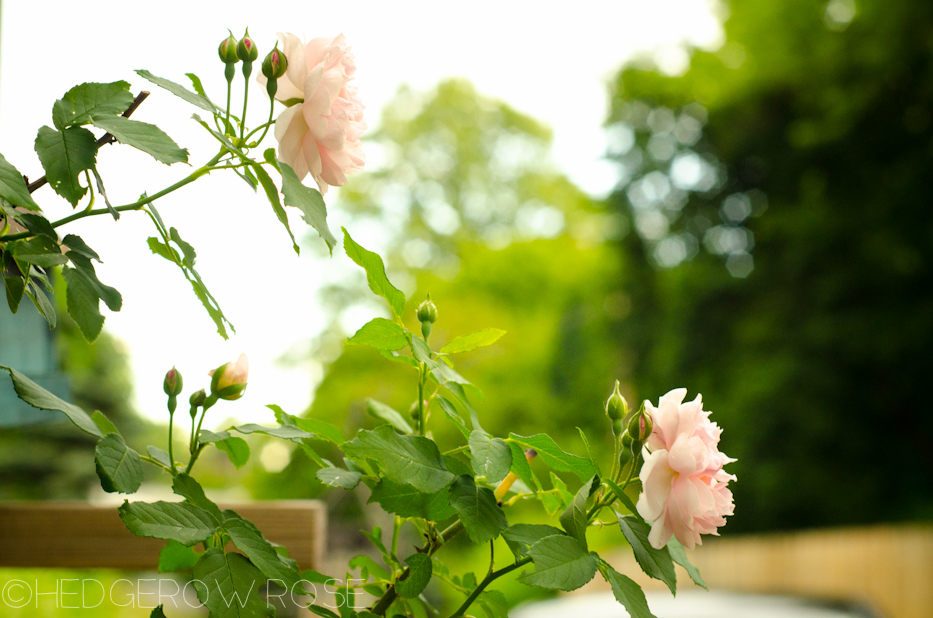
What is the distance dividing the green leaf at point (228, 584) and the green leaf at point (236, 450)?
85mm

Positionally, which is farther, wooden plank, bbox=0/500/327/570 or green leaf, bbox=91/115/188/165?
wooden plank, bbox=0/500/327/570

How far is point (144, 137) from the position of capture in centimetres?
29

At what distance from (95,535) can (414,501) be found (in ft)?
1.35

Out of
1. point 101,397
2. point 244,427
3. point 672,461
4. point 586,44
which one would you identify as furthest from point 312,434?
point 586,44

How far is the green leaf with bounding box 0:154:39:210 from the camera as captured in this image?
0.27 metres

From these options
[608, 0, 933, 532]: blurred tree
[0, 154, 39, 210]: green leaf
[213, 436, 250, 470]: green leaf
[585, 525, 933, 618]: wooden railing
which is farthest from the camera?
[608, 0, 933, 532]: blurred tree

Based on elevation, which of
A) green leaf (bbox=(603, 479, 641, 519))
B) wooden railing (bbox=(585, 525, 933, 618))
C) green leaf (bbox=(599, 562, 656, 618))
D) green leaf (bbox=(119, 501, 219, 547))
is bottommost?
wooden railing (bbox=(585, 525, 933, 618))

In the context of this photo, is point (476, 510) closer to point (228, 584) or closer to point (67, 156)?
point (228, 584)

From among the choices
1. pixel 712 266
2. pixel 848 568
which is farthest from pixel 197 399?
pixel 712 266

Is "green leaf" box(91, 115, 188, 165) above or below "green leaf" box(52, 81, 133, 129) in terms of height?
below

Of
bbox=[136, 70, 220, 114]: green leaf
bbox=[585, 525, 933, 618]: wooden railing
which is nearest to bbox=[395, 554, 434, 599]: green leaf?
bbox=[136, 70, 220, 114]: green leaf

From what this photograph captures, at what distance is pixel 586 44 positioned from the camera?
27.9 ft

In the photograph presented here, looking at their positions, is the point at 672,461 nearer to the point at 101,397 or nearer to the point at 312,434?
the point at 312,434

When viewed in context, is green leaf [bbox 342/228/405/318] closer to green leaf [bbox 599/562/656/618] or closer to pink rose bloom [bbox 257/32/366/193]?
pink rose bloom [bbox 257/32/366/193]
